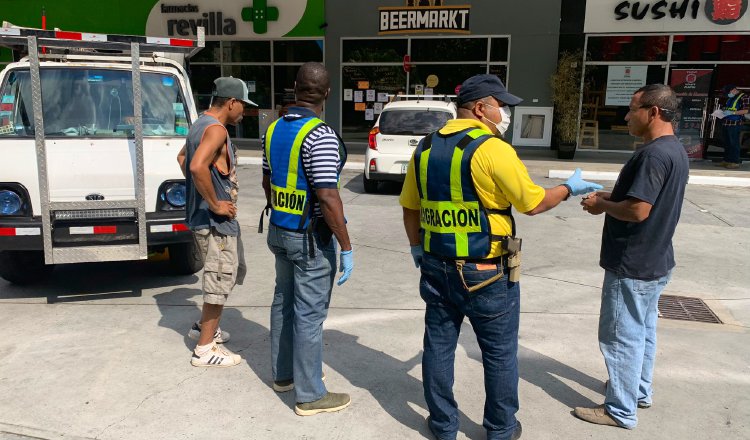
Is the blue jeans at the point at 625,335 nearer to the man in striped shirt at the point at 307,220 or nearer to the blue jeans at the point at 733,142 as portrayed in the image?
the man in striped shirt at the point at 307,220

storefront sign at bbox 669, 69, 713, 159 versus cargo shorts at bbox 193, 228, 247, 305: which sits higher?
storefront sign at bbox 669, 69, 713, 159

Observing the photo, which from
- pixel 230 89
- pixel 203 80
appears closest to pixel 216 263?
pixel 230 89

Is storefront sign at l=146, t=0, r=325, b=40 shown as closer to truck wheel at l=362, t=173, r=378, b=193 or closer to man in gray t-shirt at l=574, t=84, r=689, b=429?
truck wheel at l=362, t=173, r=378, b=193

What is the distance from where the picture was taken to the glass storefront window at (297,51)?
58.4 feet

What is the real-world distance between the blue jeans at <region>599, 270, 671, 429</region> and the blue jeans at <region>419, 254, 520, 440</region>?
677mm

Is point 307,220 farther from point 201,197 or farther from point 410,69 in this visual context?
point 410,69

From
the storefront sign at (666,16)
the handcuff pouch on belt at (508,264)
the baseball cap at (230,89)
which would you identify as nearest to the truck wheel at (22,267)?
the baseball cap at (230,89)

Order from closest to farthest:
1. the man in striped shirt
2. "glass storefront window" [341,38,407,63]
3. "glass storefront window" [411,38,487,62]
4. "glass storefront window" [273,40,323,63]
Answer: the man in striped shirt
"glass storefront window" [411,38,487,62]
"glass storefront window" [341,38,407,63]
"glass storefront window" [273,40,323,63]

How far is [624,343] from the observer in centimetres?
339

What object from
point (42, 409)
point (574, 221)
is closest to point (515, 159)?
point (42, 409)

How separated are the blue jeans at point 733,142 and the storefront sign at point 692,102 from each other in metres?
1.04

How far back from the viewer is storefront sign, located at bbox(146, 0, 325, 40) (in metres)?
17.5

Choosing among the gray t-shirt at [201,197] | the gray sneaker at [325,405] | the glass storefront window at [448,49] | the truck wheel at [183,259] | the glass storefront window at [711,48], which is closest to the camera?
the gray sneaker at [325,405]

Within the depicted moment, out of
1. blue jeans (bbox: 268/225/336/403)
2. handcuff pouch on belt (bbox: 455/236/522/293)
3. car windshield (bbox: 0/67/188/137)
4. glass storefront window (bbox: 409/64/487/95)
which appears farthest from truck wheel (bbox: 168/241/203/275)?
glass storefront window (bbox: 409/64/487/95)
